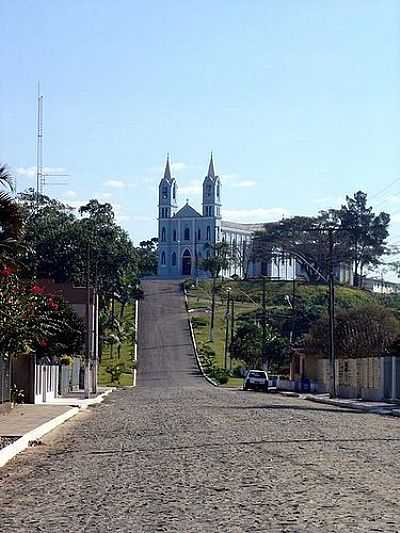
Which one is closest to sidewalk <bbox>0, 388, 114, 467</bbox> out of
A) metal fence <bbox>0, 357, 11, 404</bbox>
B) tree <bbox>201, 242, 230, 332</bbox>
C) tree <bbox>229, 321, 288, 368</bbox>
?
metal fence <bbox>0, 357, 11, 404</bbox>

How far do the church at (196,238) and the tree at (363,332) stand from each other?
278ft

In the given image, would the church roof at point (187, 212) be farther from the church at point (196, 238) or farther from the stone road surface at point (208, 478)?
the stone road surface at point (208, 478)

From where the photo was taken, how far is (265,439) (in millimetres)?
23547

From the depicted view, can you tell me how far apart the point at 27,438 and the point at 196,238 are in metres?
143

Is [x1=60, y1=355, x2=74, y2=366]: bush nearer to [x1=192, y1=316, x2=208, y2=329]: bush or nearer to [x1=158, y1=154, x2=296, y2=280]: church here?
[x1=192, y1=316, x2=208, y2=329]: bush

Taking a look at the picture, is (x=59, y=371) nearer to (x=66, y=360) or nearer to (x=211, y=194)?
(x=66, y=360)

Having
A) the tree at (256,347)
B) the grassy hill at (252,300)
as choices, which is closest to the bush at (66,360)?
the tree at (256,347)

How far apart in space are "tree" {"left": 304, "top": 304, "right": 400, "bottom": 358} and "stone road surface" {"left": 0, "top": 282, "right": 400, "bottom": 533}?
43268 mm

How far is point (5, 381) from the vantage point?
3528 centimetres

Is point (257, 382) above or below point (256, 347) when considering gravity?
below

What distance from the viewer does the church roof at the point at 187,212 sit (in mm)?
167375

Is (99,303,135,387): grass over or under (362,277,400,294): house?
under

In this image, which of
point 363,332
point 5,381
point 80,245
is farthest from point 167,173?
point 5,381

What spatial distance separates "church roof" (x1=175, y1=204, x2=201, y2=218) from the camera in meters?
167
